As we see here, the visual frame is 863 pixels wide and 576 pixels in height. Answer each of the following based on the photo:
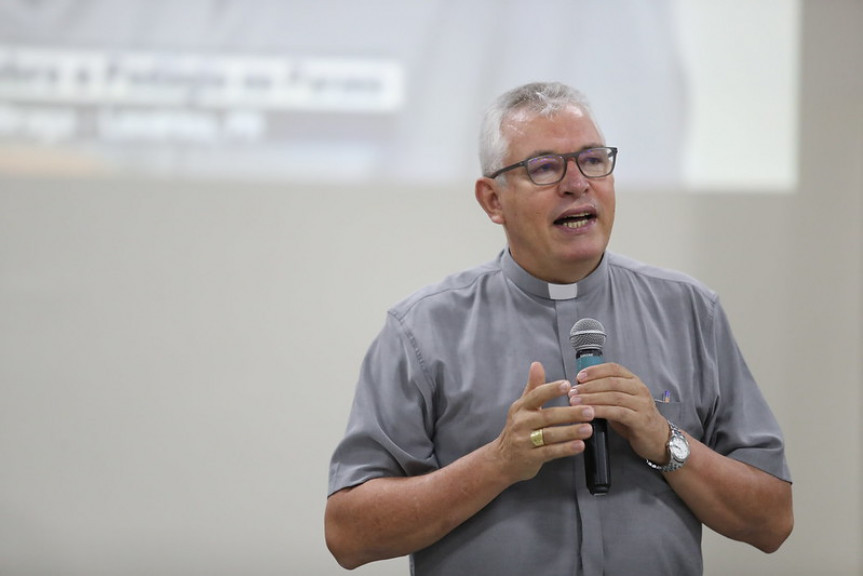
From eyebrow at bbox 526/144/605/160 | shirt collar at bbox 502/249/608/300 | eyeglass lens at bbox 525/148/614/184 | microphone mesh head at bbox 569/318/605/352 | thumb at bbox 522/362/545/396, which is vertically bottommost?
thumb at bbox 522/362/545/396

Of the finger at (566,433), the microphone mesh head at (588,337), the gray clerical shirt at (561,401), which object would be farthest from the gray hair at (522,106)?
the finger at (566,433)

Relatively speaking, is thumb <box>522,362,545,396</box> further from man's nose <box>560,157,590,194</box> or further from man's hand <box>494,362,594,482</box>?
man's nose <box>560,157,590,194</box>

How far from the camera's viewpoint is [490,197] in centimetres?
213

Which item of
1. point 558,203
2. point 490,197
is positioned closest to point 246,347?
point 490,197

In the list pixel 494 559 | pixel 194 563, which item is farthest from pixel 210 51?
pixel 494 559

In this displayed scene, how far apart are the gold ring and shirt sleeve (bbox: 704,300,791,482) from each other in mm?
528

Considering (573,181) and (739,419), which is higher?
(573,181)

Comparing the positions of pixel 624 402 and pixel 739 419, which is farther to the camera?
pixel 739 419

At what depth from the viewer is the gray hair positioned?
2008 millimetres

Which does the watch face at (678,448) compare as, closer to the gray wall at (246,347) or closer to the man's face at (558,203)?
the man's face at (558,203)

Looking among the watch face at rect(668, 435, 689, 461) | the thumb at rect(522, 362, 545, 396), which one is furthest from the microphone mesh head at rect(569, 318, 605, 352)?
the watch face at rect(668, 435, 689, 461)

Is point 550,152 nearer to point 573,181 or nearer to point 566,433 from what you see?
point 573,181

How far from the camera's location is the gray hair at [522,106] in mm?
2008

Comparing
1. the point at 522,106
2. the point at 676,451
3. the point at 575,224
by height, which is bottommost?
the point at 676,451
